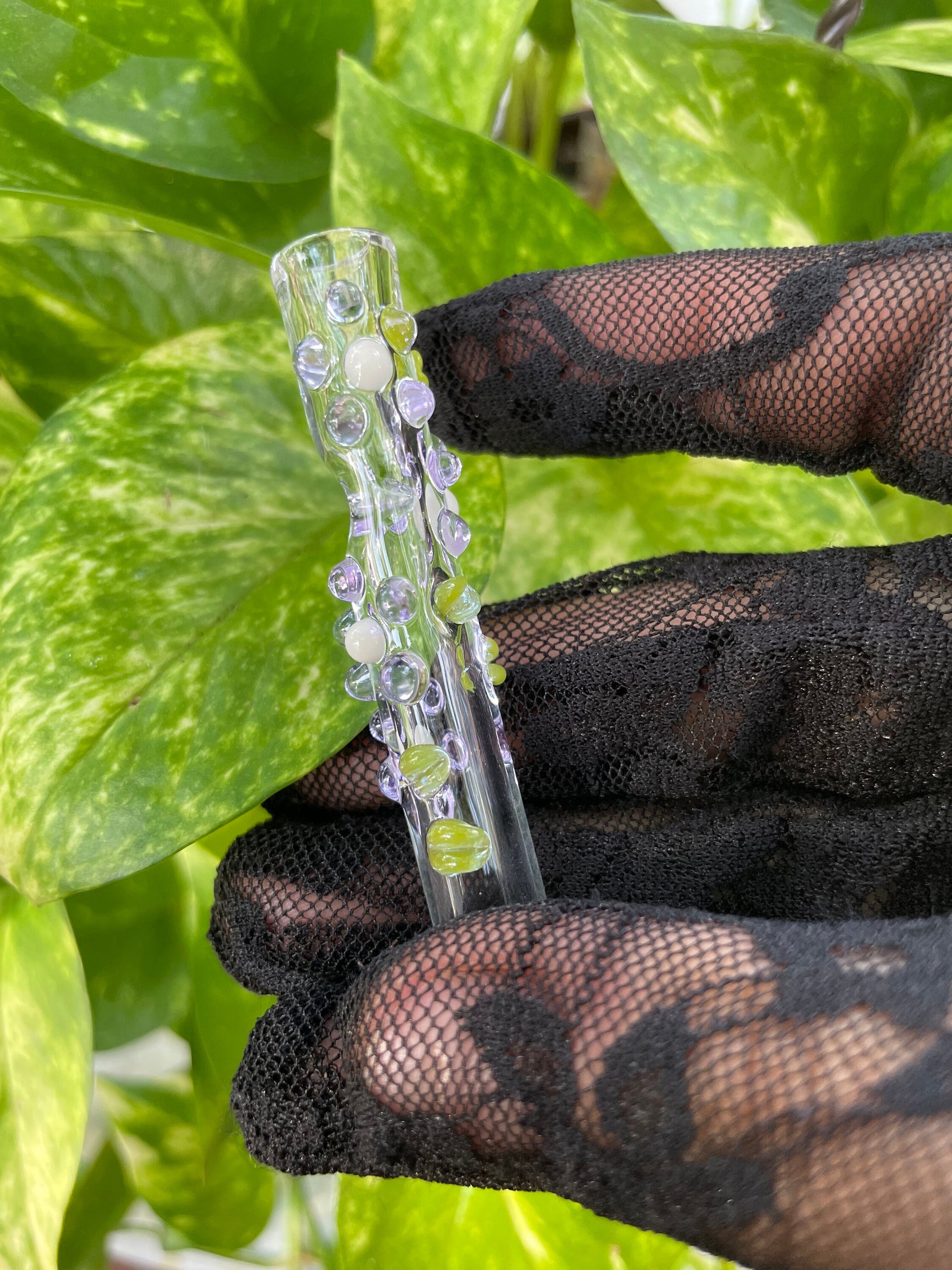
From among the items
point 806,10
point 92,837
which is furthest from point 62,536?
point 806,10

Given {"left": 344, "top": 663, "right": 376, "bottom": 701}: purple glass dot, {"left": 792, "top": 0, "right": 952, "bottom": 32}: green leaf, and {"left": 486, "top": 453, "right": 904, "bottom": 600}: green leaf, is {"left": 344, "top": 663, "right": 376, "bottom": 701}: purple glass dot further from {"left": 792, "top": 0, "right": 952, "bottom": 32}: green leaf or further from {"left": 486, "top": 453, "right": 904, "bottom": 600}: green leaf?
{"left": 792, "top": 0, "right": 952, "bottom": 32}: green leaf

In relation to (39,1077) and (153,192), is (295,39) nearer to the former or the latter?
(153,192)

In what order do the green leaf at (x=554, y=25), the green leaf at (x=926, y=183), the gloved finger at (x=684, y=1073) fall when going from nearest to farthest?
the gloved finger at (x=684, y=1073) < the green leaf at (x=926, y=183) < the green leaf at (x=554, y=25)

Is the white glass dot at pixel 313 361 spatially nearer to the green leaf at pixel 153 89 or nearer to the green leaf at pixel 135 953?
the green leaf at pixel 153 89

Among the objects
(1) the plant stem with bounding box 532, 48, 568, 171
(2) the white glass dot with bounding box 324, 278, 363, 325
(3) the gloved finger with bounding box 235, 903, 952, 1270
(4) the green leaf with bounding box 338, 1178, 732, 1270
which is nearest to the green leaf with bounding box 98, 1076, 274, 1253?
(4) the green leaf with bounding box 338, 1178, 732, 1270

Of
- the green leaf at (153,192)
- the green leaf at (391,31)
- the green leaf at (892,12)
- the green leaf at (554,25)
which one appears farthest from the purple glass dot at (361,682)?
the green leaf at (892,12)

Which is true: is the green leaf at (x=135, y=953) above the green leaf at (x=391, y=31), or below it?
below

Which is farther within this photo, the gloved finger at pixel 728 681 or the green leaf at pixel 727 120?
the green leaf at pixel 727 120

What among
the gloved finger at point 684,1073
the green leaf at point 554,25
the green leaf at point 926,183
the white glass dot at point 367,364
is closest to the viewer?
the gloved finger at point 684,1073
